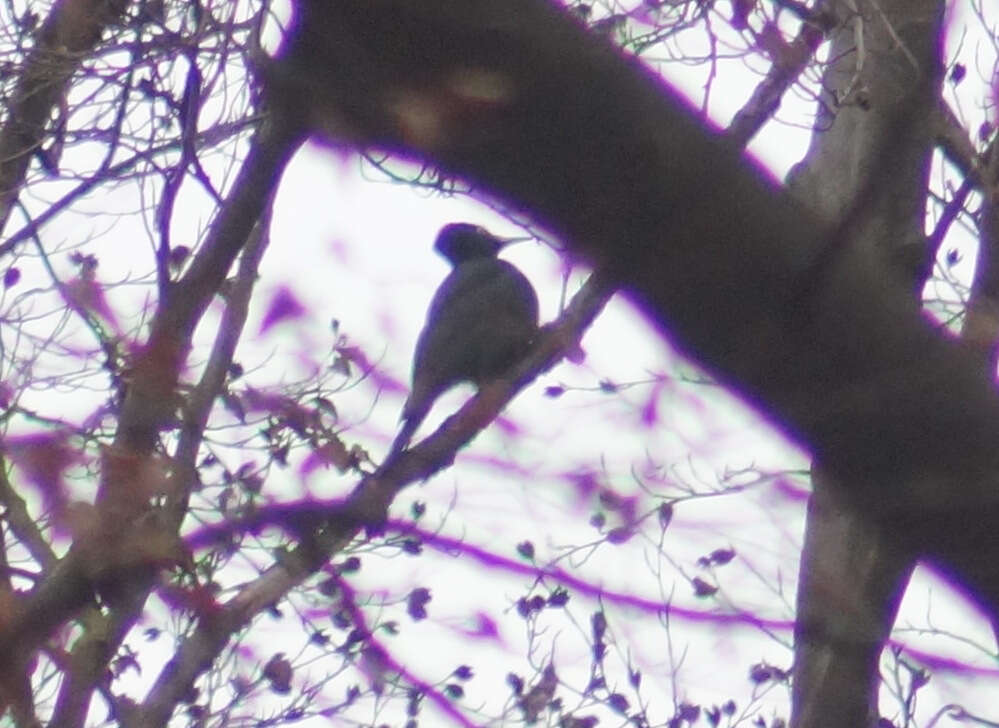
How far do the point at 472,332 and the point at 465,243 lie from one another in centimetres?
173

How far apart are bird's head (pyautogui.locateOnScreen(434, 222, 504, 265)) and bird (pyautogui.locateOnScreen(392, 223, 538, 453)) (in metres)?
0.79

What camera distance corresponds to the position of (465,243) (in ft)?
30.0

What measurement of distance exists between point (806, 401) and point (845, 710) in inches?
84.9

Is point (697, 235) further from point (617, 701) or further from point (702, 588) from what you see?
point (617, 701)

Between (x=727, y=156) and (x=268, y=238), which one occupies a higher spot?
(x=268, y=238)

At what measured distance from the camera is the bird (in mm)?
7473

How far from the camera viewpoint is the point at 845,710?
316 cm

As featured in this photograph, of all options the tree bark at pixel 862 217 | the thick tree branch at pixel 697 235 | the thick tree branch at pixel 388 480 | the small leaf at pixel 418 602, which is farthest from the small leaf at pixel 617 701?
the thick tree branch at pixel 697 235

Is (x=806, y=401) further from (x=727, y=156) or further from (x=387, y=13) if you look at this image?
(x=387, y=13)

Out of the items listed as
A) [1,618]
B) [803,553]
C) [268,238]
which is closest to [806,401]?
[1,618]

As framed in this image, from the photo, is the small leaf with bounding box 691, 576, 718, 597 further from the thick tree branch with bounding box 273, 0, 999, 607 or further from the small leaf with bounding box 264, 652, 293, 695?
the small leaf with bounding box 264, 652, 293, 695

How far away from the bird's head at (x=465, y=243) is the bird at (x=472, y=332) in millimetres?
793

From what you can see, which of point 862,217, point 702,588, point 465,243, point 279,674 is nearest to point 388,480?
point 702,588

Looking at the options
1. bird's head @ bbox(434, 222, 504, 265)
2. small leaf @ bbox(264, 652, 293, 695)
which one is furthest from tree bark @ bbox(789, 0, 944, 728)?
bird's head @ bbox(434, 222, 504, 265)
